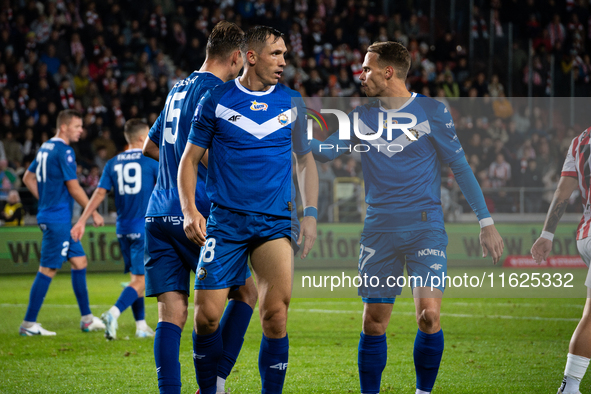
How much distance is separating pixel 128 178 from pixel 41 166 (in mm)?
1158

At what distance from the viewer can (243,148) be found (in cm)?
370

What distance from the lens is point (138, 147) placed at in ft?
23.1

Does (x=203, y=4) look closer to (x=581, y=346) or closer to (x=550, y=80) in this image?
(x=550, y=80)

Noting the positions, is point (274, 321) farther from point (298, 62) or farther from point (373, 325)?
point (298, 62)

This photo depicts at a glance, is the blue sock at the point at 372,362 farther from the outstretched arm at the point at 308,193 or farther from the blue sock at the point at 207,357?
the blue sock at the point at 207,357

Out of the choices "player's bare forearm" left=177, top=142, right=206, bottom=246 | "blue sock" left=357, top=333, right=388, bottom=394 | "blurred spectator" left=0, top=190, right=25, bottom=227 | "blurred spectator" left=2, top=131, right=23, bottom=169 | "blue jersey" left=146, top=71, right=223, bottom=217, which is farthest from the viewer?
"blurred spectator" left=2, top=131, right=23, bottom=169

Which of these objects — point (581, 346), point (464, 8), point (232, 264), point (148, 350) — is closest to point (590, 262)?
point (581, 346)

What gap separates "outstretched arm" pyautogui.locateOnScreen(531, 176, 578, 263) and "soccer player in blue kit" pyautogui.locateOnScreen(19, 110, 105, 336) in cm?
493

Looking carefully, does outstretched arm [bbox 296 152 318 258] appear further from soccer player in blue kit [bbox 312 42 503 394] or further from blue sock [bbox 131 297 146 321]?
blue sock [bbox 131 297 146 321]

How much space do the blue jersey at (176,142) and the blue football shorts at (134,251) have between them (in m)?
3.06

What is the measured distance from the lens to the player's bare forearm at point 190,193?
11.5ft

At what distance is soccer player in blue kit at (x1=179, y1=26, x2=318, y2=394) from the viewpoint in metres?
3.64

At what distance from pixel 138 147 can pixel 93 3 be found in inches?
458

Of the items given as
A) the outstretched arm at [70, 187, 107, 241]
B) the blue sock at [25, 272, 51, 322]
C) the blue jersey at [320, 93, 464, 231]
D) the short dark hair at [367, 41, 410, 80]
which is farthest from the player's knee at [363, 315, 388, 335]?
the blue sock at [25, 272, 51, 322]
